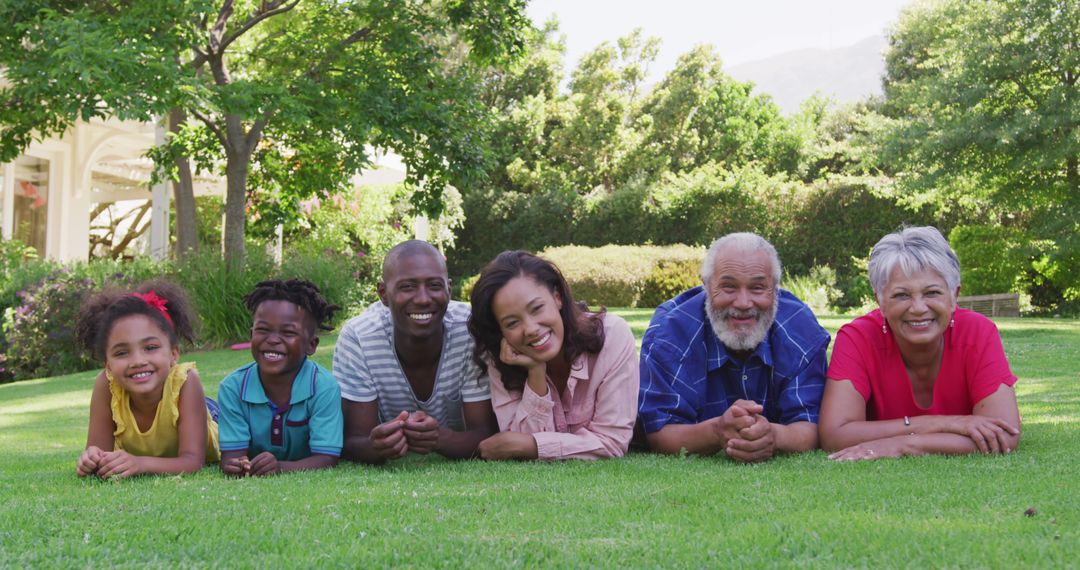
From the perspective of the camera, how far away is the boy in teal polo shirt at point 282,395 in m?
4.68

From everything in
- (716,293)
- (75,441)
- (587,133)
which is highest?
(587,133)

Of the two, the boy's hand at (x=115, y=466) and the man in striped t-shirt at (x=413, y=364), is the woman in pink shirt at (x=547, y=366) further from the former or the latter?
the boy's hand at (x=115, y=466)

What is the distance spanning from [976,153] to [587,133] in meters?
15.6

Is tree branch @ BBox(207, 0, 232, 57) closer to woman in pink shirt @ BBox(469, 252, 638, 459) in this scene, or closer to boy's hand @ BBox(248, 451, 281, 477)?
woman in pink shirt @ BBox(469, 252, 638, 459)

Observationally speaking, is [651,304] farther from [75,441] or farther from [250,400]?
[250,400]

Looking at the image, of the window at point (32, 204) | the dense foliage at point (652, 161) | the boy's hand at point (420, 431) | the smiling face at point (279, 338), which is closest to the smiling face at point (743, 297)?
the boy's hand at point (420, 431)

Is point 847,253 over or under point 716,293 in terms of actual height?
over

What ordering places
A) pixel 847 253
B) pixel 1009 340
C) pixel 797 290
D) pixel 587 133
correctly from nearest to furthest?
1. pixel 1009 340
2. pixel 797 290
3. pixel 847 253
4. pixel 587 133

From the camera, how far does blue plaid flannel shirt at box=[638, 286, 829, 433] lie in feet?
15.7

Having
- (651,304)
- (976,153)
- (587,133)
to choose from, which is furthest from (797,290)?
(587,133)

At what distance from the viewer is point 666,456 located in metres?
4.77

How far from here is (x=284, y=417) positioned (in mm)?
4766

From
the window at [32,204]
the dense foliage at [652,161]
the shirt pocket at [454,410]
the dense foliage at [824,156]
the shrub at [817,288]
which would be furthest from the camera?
the dense foliage at [652,161]

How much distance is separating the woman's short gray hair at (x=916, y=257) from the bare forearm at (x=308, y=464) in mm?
2572
